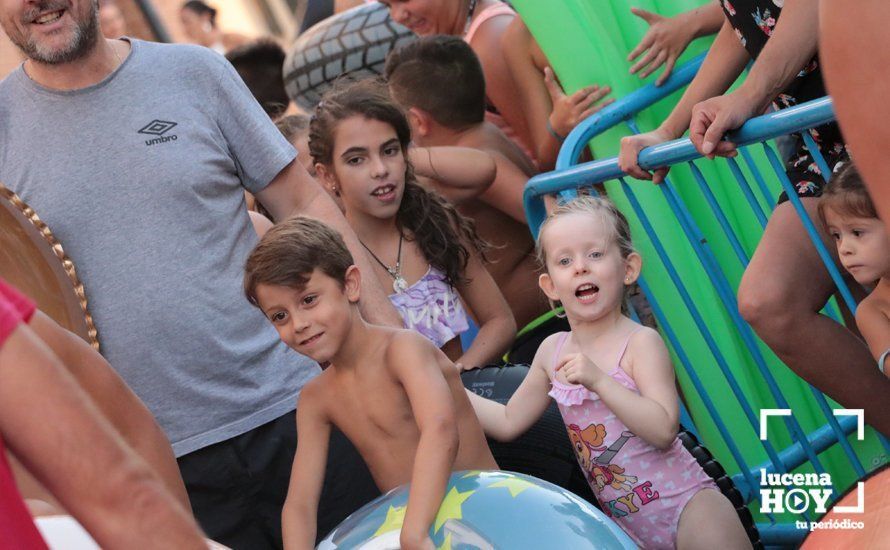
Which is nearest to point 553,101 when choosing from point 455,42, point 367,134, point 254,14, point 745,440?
point 455,42

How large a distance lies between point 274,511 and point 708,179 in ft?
4.72

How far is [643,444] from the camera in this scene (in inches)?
101

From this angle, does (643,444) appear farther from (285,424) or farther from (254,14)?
(254,14)

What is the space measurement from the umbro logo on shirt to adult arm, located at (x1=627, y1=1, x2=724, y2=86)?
4.37ft

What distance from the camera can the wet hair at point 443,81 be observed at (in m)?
3.97

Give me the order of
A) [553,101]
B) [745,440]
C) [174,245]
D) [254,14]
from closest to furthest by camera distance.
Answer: [174,245], [745,440], [553,101], [254,14]

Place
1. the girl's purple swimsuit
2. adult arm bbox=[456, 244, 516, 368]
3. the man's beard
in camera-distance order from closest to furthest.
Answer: the man's beard
the girl's purple swimsuit
adult arm bbox=[456, 244, 516, 368]

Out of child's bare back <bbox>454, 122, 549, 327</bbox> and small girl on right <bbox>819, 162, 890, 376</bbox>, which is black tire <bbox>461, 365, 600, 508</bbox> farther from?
child's bare back <bbox>454, 122, 549, 327</bbox>

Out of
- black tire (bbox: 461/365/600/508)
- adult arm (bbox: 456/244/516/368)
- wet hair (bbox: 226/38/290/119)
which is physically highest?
wet hair (bbox: 226/38/290/119)

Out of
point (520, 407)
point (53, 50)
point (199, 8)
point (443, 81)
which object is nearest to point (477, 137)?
point (443, 81)

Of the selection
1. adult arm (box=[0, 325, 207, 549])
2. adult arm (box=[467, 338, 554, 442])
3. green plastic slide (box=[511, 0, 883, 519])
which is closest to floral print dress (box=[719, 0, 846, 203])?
green plastic slide (box=[511, 0, 883, 519])

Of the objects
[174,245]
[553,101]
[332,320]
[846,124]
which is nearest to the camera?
[846,124]

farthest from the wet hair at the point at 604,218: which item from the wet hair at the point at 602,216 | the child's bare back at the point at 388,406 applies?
the child's bare back at the point at 388,406

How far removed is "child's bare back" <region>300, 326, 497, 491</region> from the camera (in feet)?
8.05
